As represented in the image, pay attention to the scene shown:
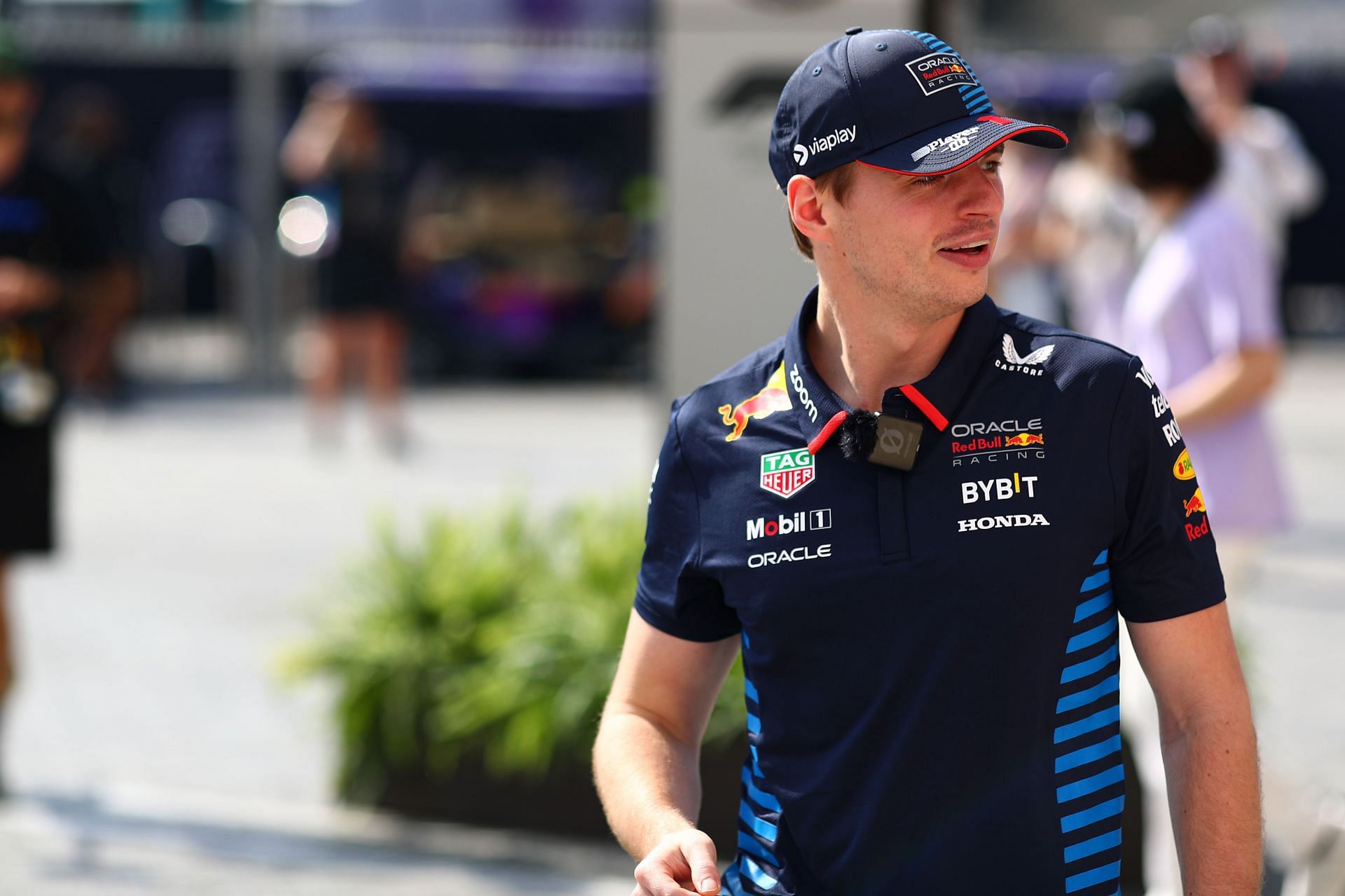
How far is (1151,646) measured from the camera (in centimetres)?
228

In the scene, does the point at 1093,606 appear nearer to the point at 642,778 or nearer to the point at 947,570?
the point at 947,570

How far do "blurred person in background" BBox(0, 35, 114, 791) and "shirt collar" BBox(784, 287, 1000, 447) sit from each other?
3.90 metres

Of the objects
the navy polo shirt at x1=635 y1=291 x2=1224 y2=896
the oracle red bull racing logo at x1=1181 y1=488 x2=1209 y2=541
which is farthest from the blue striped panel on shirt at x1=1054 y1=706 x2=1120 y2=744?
the oracle red bull racing logo at x1=1181 y1=488 x2=1209 y2=541

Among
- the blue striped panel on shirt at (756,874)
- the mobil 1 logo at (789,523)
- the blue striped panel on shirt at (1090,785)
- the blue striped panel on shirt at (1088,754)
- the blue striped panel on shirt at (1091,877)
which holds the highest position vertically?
the mobil 1 logo at (789,523)

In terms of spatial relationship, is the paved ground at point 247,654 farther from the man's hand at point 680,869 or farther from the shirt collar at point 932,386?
the man's hand at point 680,869

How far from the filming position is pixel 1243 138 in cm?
909

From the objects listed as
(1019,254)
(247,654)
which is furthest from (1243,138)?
(247,654)

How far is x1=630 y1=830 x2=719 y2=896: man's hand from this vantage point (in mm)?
2205

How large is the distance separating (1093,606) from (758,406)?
486 millimetres

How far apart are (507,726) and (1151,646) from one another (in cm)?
331

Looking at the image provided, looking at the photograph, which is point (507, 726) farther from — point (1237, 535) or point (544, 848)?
point (1237, 535)

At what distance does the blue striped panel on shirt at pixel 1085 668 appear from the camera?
88.4 inches

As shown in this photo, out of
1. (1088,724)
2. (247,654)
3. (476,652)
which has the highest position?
(1088,724)

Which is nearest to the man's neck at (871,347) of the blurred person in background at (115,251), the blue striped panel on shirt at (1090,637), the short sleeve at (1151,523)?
the short sleeve at (1151,523)
